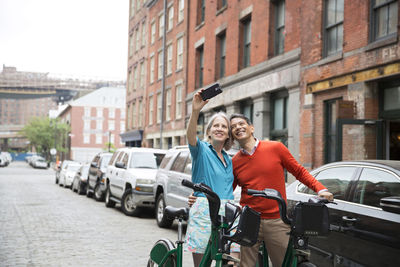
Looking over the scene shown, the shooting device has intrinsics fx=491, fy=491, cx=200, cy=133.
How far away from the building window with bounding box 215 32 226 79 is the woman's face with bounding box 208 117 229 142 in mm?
19672

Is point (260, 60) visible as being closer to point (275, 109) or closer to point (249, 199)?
point (275, 109)

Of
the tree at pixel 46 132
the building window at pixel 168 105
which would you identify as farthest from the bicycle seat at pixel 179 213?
the tree at pixel 46 132

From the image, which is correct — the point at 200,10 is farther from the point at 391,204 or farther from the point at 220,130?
the point at 391,204

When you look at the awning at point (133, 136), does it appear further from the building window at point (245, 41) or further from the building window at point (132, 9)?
the building window at point (245, 41)

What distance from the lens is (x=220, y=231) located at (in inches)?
134

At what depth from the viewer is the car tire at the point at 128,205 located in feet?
44.8

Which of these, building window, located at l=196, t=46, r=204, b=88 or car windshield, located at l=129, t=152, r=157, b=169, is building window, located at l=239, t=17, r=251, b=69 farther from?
car windshield, located at l=129, t=152, r=157, b=169

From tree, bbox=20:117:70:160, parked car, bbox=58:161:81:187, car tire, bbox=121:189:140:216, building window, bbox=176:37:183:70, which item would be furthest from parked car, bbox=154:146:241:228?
tree, bbox=20:117:70:160

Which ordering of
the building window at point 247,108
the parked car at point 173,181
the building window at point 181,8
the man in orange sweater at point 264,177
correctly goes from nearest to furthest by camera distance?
the man in orange sweater at point 264,177, the parked car at point 173,181, the building window at point 247,108, the building window at point 181,8

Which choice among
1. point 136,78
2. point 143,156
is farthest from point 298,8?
point 136,78

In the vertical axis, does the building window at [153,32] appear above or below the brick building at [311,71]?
above

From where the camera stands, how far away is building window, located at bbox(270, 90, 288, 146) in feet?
57.8

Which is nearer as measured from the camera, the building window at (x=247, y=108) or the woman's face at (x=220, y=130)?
the woman's face at (x=220, y=130)

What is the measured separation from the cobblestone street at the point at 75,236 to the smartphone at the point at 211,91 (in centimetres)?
435
